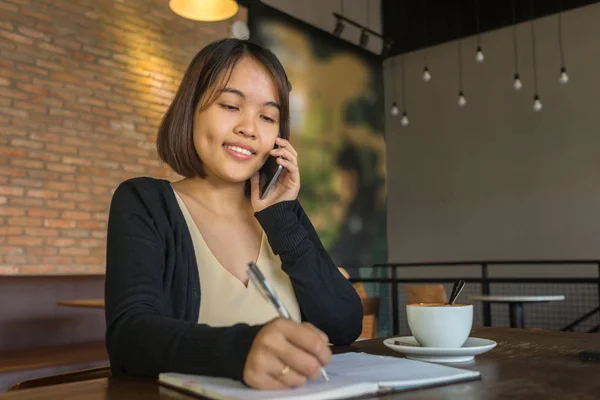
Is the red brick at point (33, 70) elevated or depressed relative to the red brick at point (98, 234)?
elevated

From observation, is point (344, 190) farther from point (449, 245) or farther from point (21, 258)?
point (21, 258)

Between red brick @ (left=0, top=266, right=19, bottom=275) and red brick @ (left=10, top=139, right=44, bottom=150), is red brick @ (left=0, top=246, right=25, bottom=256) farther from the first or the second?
red brick @ (left=10, top=139, right=44, bottom=150)

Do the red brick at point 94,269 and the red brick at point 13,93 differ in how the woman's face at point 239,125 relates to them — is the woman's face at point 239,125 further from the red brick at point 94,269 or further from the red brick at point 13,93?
the red brick at point 94,269

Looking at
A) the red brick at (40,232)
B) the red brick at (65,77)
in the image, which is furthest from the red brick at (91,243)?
the red brick at (65,77)

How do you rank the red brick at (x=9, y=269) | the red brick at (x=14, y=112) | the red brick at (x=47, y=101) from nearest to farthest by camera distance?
the red brick at (x=9, y=269) < the red brick at (x=14, y=112) < the red brick at (x=47, y=101)

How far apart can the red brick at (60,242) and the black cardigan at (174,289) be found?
3.98 m

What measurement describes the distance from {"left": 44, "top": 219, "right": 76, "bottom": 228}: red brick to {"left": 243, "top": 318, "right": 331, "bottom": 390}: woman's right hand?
4.63m

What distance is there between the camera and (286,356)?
0.63 metres

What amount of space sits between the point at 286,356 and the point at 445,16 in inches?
346

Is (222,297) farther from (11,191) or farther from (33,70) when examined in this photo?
(33,70)

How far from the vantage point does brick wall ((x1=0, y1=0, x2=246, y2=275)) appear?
15.3ft

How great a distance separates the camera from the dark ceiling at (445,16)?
805cm

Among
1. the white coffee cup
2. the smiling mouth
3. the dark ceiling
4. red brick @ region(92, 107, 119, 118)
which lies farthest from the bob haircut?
the dark ceiling

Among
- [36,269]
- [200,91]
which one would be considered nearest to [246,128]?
[200,91]
